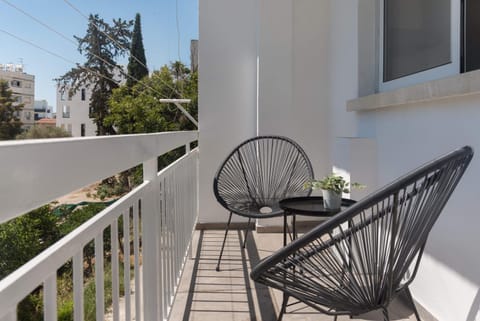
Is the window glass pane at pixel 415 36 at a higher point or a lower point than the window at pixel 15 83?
lower

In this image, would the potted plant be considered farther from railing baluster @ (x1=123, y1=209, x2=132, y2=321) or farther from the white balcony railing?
railing baluster @ (x1=123, y1=209, x2=132, y2=321)

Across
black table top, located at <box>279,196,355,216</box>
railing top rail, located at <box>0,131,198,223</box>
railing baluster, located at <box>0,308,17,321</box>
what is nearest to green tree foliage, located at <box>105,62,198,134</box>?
black table top, located at <box>279,196,355,216</box>

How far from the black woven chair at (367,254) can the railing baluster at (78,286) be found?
21.5 inches

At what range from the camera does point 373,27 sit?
252 centimetres

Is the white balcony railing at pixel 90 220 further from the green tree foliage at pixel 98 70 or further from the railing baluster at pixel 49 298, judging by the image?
the green tree foliage at pixel 98 70

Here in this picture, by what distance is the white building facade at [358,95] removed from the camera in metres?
1.61

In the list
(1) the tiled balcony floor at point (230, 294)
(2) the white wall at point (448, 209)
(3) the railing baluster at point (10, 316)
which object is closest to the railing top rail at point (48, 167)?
(3) the railing baluster at point (10, 316)

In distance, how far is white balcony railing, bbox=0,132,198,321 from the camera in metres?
0.47

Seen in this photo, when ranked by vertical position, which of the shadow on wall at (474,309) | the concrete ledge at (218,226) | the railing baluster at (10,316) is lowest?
the concrete ledge at (218,226)

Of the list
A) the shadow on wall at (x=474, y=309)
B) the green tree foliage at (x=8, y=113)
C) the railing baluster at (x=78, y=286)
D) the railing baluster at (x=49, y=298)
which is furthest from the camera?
the green tree foliage at (x=8, y=113)

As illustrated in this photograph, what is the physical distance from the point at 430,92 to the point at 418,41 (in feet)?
1.81

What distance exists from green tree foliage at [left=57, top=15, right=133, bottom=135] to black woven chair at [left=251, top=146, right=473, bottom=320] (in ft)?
48.5

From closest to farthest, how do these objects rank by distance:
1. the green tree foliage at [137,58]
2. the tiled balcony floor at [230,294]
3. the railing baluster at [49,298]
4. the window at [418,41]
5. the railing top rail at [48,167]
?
the railing top rail at [48,167] → the railing baluster at [49,298] → the window at [418,41] → the tiled balcony floor at [230,294] → the green tree foliage at [137,58]

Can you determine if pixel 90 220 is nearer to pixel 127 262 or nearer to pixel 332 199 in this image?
pixel 127 262
